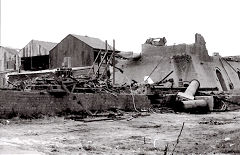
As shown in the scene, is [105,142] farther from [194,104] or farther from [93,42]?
[93,42]

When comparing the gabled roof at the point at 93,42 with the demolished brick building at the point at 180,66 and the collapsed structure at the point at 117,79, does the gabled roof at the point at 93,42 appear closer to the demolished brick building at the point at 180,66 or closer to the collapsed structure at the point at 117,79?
the collapsed structure at the point at 117,79

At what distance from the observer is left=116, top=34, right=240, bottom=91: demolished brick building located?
91.8ft

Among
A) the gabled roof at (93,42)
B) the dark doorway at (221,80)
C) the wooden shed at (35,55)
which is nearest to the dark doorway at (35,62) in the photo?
the wooden shed at (35,55)

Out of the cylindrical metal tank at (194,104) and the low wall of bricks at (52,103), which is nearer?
the low wall of bricks at (52,103)

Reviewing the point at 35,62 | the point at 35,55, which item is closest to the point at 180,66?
the point at 35,55

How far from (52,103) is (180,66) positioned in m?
17.4

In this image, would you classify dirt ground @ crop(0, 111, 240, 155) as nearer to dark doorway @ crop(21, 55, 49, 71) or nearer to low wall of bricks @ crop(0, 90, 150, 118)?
low wall of bricks @ crop(0, 90, 150, 118)

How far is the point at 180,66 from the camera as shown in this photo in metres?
28.3

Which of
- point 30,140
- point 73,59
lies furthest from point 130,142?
point 73,59

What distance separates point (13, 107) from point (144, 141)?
541 cm

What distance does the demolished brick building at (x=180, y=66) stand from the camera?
28.0m

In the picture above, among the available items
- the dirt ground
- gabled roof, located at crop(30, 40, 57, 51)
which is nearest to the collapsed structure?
gabled roof, located at crop(30, 40, 57, 51)

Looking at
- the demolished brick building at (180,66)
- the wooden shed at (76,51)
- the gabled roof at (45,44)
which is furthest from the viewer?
the gabled roof at (45,44)

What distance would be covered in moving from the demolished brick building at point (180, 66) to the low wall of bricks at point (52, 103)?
11278mm
